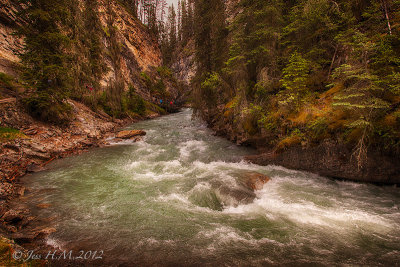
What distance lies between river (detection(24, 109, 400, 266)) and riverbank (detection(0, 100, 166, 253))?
40 centimetres

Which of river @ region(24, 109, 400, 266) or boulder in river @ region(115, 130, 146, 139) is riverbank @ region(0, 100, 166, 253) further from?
boulder in river @ region(115, 130, 146, 139)

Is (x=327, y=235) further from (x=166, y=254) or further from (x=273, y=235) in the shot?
(x=166, y=254)

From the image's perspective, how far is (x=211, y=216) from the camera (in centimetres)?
519

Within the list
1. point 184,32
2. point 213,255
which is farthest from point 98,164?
point 184,32

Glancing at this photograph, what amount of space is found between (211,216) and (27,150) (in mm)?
9298

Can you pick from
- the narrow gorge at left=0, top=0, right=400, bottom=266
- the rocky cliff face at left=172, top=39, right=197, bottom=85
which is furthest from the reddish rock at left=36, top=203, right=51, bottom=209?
the rocky cliff face at left=172, top=39, right=197, bottom=85

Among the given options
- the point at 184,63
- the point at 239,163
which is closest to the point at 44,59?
the point at 239,163

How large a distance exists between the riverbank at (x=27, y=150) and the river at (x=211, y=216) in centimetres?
40

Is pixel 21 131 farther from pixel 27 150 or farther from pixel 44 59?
pixel 44 59

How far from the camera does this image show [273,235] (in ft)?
14.3

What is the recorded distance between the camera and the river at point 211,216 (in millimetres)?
3734

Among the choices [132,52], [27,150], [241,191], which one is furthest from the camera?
[132,52]

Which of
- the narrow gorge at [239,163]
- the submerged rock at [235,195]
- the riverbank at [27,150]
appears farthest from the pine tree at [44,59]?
the submerged rock at [235,195]

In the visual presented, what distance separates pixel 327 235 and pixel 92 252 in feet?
17.7
